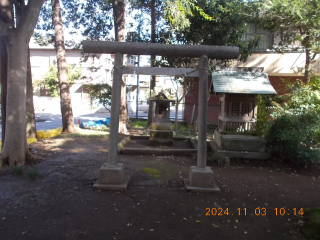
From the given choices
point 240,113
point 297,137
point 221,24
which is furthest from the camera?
point 221,24

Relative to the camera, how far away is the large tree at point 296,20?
945 centimetres

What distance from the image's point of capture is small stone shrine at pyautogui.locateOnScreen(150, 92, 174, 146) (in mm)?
9414

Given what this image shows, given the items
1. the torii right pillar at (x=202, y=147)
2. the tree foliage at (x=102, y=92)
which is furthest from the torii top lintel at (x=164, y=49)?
the tree foliage at (x=102, y=92)

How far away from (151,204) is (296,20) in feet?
31.7

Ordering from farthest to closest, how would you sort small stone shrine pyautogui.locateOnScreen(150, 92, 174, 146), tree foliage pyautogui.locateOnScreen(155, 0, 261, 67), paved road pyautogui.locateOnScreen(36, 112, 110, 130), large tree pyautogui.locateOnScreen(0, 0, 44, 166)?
paved road pyautogui.locateOnScreen(36, 112, 110, 130), tree foliage pyautogui.locateOnScreen(155, 0, 261, 67), small stone shrine pyautogui.locateOnScreen(150, 92, 174, 146), large tree pyautogui.locateOnScreen(0, 0, 44, 166)

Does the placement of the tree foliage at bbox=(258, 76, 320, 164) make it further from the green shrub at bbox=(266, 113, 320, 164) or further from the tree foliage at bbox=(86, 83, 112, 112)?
the tree foliage at bbox=(86, 83, 112, 112)

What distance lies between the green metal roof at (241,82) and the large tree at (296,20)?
362cm

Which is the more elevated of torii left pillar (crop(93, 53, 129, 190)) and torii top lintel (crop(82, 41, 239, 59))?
torii top lintel (crop(82, 41, 239, 59))

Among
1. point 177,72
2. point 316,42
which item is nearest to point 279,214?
point 177,72

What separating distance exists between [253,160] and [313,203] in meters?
2.70

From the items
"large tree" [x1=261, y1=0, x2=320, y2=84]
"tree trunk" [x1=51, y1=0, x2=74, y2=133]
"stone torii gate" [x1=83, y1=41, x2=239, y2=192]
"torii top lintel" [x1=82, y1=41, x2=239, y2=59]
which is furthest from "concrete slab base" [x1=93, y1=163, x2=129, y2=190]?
"large tree" [x1=261, y1=0, x2=320, y2=84]

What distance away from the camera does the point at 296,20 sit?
10.1 m

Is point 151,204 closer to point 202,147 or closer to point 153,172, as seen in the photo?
point 202,147
